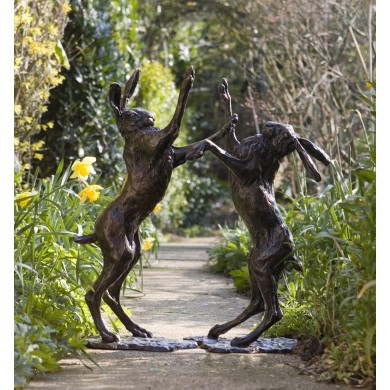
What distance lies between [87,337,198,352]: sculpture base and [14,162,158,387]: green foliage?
107mm

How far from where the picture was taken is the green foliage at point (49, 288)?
3.55 metres

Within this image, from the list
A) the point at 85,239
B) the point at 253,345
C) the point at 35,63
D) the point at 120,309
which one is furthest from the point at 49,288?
the point at 35,63

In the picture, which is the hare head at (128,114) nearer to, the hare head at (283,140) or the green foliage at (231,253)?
the hare head at (283,140)

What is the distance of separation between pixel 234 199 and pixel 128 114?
2.59ft

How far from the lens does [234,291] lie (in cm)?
729

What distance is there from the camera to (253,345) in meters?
4.38

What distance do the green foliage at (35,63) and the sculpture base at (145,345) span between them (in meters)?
3.36

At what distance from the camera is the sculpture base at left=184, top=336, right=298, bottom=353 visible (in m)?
4.27

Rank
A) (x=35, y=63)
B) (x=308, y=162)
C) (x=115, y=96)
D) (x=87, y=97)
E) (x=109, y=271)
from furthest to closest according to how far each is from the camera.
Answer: (x=87, y=97) → (x=35, y=63) → (x=115, y=96) → (x=109, y=271) → (x=308, y=162)

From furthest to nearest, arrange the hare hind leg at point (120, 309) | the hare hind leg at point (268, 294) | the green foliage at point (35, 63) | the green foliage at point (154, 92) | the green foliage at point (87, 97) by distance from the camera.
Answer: the green foliage at point (154, 92)
the green foliage at point (87, 97)
the green foliage at point (35, 63)
the hare hind leg at point (120, 309)
the hare hind leg at point (268, 294)

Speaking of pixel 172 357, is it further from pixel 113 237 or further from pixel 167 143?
pixel 167 143

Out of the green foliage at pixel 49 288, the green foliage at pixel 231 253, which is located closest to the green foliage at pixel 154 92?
the green foliage at pixel 231 253

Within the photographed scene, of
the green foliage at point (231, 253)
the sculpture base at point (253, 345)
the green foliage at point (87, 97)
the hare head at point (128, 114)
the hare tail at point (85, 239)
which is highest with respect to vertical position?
the green foliage at point (87, 97)

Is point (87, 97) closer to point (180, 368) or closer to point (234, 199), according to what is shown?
point (234, 199)
